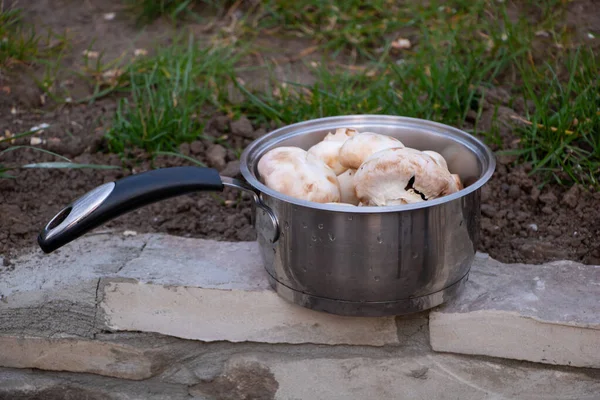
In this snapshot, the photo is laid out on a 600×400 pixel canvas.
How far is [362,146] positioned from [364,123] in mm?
197

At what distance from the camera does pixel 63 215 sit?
57.9 inches

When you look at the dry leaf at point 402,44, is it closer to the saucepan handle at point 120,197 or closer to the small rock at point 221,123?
the small rock at point 221,123

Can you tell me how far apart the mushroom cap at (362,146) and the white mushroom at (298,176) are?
0.16ft

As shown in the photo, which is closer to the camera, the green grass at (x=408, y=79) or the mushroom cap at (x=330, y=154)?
the mushroom cap at (x=330, y=154)

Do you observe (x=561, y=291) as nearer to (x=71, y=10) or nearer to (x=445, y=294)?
(x=445, y=294)

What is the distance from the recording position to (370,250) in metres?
1.42

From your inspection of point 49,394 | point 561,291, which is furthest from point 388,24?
point 49,394

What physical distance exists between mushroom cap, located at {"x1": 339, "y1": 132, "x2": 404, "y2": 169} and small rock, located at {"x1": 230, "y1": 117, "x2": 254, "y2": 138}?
745mm

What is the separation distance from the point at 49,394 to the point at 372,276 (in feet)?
2.94

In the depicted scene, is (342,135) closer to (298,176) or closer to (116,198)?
(298,176)

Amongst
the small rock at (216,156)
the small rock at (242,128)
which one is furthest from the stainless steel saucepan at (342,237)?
the small rock at (242,128)

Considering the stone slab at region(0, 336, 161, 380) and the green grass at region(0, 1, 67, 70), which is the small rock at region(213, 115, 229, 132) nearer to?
the green grass at region(0, 1, 67, 70)

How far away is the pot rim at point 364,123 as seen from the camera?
138 cm

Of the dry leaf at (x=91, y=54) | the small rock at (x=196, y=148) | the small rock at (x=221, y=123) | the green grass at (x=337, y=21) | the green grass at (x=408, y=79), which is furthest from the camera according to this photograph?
the green grass at (x=337, y=21)
